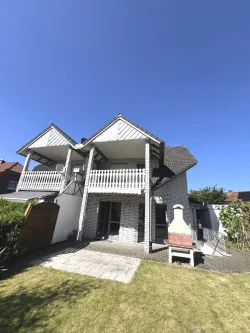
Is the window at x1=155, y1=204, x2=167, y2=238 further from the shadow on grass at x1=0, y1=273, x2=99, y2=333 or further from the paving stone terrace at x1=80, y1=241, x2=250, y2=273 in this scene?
the shadow on grass at x1=0, y1=273, x2=99, y2=333

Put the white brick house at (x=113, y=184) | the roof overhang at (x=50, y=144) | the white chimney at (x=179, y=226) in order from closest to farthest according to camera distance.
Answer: the white chimney at (x=179, y=226) < the white brick house at (x=113, y=184) < the roof overhang at (x=50, y=144)

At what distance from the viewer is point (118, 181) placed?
34.8ft

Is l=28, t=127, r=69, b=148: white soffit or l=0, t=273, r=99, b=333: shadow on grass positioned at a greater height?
l=28, t=127, r=69, b=148: white soffit

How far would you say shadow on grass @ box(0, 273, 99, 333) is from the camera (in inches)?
118

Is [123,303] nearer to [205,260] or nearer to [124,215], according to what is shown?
[205,260]

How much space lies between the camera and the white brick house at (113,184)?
10.0 m

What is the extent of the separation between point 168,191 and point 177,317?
849 centimetres

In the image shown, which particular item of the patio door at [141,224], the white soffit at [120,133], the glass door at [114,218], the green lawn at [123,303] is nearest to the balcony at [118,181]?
the white soffit at [120,133]

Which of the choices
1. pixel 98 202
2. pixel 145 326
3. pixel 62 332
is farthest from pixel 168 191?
pixel 62 332

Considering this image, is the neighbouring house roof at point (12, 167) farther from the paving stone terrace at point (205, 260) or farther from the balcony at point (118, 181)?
the paving stone terrace at point (205, 260)

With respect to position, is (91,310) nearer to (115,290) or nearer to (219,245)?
(115,290)

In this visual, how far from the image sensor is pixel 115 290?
14.3ft

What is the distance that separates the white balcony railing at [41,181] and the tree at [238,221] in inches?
538

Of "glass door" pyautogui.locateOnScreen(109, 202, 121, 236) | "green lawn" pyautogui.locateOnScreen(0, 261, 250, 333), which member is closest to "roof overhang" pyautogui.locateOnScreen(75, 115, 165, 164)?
"glass door" pyautogui.locateOnScreen(109, 202, 121, 236)
